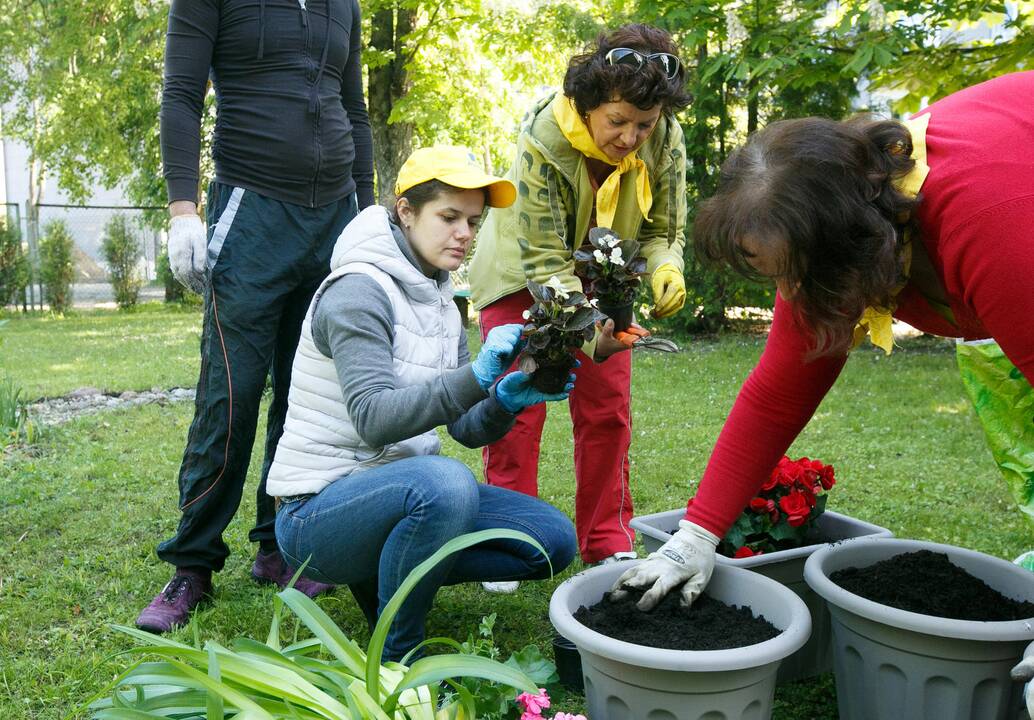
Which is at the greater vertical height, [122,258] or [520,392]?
[520,392]

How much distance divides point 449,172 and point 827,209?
3.12 ft

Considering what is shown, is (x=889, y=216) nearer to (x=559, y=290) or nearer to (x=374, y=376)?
(x=559, y=290)

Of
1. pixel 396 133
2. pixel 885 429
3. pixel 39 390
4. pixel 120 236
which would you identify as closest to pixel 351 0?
pixel 885 429

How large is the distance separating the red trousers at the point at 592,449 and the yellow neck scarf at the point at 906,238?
1059 mm

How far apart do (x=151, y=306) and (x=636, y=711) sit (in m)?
13.3

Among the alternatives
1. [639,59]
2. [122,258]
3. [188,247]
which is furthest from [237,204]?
[122,258]

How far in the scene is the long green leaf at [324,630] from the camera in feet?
5.19

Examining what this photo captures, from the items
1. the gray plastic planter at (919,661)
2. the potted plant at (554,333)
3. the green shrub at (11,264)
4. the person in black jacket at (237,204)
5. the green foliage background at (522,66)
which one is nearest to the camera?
the gray plastic planter at (919,661)

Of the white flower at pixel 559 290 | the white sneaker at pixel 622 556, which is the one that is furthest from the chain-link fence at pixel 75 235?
the white flower at pixel 559 290

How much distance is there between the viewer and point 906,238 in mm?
1637

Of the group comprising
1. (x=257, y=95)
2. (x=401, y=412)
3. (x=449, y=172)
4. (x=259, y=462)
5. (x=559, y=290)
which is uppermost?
(x=257, y=95)

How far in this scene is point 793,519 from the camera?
2387 millimetres

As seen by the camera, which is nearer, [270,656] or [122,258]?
[270,656]

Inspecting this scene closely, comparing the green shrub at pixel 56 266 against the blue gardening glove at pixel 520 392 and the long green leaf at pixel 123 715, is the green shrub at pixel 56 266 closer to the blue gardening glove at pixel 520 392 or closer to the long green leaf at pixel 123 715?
the blue gardening glove at pixel 520 392
